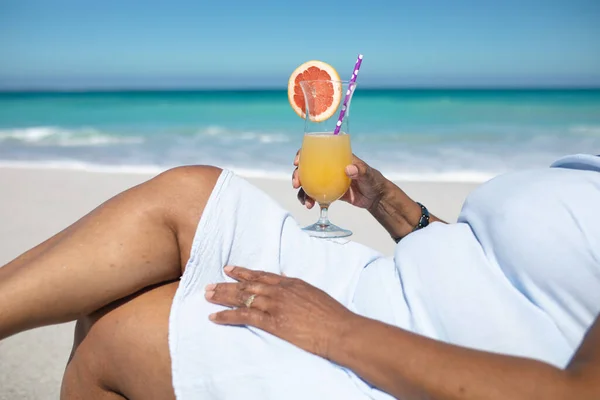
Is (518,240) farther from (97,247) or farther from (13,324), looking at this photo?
(13,324)

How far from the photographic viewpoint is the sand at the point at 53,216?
2.21 metres

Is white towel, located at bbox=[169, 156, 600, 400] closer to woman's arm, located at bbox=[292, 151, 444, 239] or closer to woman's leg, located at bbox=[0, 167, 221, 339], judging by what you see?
woman's leg, located at bbox=[0, 167, 221, 339]

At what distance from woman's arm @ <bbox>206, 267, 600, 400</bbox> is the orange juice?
87 cm

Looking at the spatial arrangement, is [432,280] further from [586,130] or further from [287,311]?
[586,130]

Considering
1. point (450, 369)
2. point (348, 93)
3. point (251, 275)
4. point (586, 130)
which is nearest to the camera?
point (450, 369)

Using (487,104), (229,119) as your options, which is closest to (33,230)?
(229,119)

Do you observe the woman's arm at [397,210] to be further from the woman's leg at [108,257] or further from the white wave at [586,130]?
the white wave at [586,130]

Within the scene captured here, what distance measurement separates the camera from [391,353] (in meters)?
1.16

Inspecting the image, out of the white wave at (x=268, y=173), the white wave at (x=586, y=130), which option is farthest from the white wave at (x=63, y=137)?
the white wave at (x=586, y=130)

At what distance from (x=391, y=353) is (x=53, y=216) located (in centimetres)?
341

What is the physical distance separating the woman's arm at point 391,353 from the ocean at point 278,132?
4.70 m

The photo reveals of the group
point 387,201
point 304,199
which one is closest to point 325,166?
point 304,199

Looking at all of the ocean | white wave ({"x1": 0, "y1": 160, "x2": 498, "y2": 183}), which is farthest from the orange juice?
the ocean

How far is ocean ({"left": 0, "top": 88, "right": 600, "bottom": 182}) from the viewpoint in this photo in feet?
24.0
